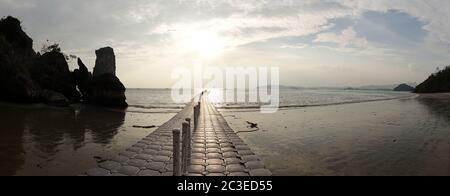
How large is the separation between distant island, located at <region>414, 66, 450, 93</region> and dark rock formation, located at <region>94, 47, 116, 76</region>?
311 feet

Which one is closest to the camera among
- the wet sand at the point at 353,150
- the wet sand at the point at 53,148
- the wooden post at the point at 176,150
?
the wooden post at the point at 176,150

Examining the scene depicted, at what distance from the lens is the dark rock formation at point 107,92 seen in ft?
129

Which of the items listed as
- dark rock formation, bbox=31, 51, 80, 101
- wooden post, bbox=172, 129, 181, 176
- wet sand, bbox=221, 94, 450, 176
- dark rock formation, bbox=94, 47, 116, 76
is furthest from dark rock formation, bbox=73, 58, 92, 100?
wooden post, bbox=172, 129, 181, 176

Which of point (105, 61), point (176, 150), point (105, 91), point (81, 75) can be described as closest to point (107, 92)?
point (105, 91)

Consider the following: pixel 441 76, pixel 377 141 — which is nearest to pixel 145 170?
pixel 377 141

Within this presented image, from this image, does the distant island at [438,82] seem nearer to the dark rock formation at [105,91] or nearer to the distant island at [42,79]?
the dark rock formation at [105,91]


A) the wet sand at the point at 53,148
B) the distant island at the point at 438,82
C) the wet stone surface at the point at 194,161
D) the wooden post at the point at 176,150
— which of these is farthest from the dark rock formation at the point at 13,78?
the distant island at the point at 438,82

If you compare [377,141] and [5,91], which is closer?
[377,141]

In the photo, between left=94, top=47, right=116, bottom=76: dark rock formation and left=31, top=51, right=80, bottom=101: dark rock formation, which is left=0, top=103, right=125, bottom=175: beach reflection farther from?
left=94, top=47, right=116, bottom=76: dark rock formation

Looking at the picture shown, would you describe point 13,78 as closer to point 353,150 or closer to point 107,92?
point 107,92

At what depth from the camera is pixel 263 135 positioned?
16.1 m

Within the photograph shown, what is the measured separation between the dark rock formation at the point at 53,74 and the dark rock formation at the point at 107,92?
3.15 meters
